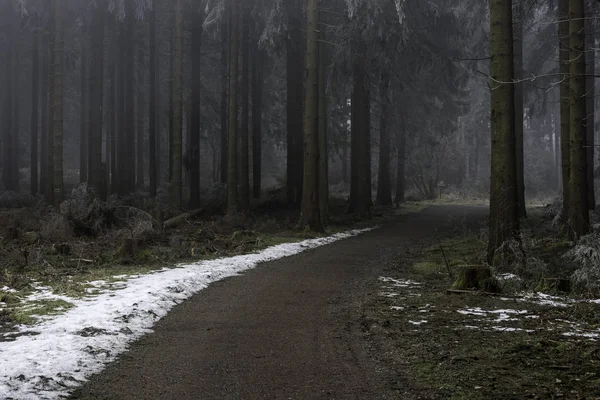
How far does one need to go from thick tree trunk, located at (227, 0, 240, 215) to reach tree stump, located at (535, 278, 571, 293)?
12.2m

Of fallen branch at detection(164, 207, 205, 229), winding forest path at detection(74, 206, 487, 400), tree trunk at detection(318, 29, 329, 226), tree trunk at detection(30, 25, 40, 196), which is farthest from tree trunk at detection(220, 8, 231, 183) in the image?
winding forest path at detection(74, 206, 487, 400)

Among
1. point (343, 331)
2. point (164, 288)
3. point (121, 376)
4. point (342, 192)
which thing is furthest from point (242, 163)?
point (342, 192)

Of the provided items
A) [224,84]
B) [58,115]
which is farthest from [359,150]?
[58,115]

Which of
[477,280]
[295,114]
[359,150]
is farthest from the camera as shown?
[295,114]

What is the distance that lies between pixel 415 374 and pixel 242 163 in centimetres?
1689

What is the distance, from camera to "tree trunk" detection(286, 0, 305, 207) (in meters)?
23.1

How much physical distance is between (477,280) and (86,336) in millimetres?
5623

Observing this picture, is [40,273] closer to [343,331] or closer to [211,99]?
[343,331]

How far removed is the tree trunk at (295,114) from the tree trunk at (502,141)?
12.9 metres

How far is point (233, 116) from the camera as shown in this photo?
19.9 m

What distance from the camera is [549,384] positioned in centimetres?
454

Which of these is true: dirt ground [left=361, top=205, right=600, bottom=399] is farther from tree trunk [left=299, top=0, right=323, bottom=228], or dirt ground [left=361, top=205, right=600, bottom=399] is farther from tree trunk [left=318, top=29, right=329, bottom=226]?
tree trunk [left=318, top=29, right=329, bottom=226]

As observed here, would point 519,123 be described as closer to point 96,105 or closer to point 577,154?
point 577,154

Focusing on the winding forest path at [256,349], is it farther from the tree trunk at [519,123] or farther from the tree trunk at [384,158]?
the tree trunk at [384,158]
